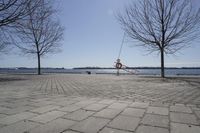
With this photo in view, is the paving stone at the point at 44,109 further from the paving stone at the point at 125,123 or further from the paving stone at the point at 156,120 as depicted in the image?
the paving stone at the point at 156,120

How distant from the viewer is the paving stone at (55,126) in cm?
270

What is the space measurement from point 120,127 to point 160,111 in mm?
1342

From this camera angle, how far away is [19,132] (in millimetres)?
2625

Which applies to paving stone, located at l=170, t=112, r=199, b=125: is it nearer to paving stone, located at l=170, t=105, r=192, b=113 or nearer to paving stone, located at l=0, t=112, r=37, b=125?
paving stone, located at l=170, t=105, r=192, b=113

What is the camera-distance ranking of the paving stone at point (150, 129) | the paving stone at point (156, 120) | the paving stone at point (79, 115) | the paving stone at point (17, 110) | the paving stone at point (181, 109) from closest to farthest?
1. the paving stone at point (150, 129)
2. the paving stone at point (156, 120)
3. the paving stone at point (79, 115)
4. the paving stone at point (17, 110)
5. the paving stone at point (181, 109)

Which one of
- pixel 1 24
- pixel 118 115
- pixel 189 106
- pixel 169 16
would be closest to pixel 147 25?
pixel 169 16

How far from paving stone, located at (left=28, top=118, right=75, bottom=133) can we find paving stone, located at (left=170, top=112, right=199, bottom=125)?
71.0 inches

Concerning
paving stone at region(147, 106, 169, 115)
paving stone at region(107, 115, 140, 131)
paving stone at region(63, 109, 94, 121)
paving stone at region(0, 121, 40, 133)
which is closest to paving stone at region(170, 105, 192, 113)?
paving stone at region(147, 106, 169, 115)

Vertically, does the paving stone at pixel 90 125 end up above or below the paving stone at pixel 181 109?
below

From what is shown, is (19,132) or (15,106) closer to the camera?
(19,132)

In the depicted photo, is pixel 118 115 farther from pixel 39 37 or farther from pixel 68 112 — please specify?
pixel 39 37

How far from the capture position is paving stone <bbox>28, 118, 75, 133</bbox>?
106 inches

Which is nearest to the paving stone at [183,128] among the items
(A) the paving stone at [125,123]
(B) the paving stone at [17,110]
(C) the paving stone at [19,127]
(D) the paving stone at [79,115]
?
(A) the paving stone at [125,123]

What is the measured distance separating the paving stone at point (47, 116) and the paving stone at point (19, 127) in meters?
0.17
